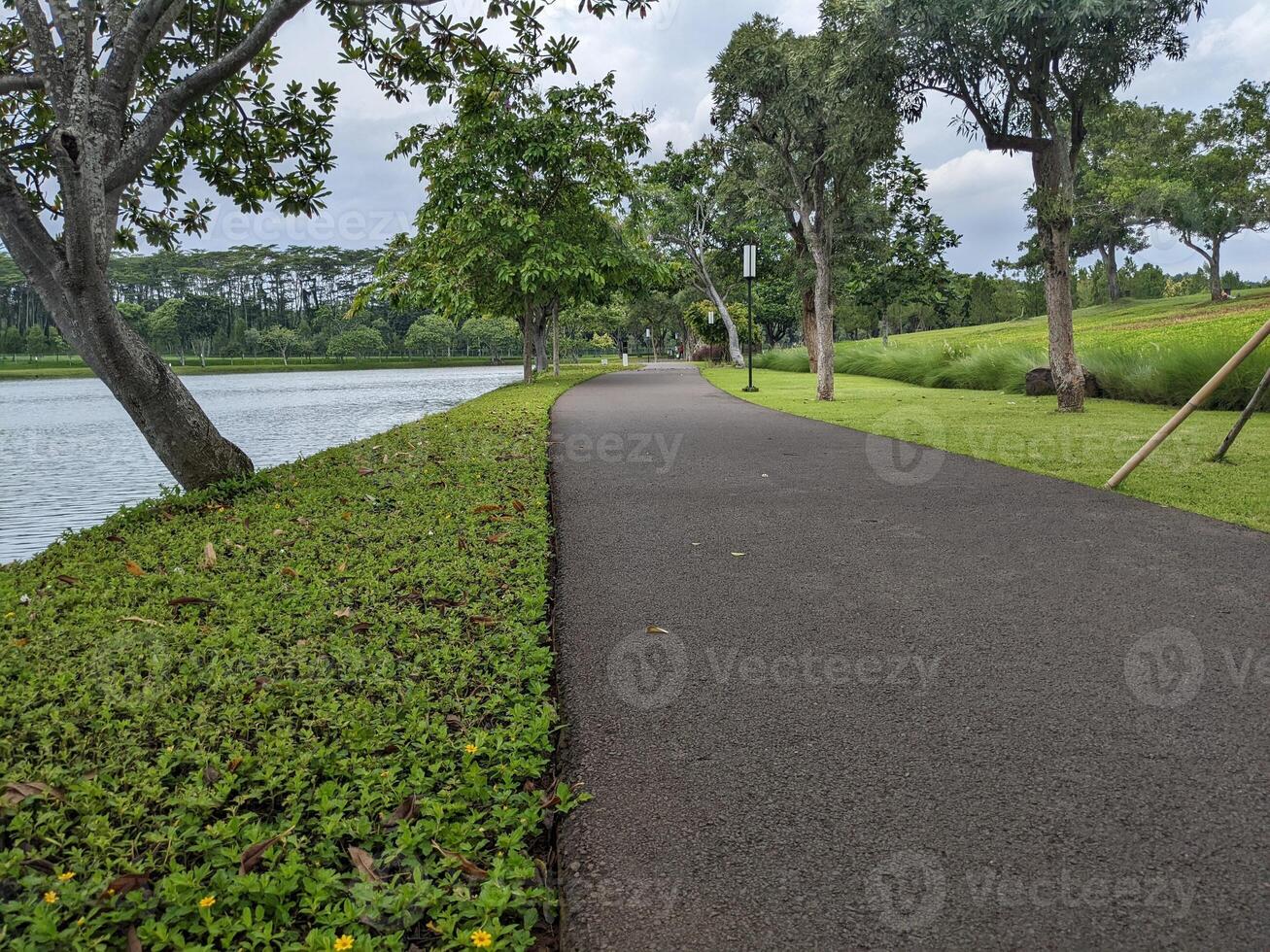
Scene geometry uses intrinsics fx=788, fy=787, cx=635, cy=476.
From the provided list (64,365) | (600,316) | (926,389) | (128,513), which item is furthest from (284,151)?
(64,365)

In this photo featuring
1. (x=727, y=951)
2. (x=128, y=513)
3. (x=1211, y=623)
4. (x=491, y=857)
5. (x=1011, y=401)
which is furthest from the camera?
(x=1011, y=401)

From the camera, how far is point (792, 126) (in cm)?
1650

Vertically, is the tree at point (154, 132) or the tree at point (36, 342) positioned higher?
the tree at point (36, 342)

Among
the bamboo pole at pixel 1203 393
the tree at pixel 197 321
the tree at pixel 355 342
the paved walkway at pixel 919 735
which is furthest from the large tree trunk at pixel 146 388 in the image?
the tree at pixel 355 342

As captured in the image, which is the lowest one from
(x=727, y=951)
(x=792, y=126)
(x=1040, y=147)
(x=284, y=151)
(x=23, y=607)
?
(x=727, y=951)

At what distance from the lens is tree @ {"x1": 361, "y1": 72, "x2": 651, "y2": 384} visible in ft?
77.6

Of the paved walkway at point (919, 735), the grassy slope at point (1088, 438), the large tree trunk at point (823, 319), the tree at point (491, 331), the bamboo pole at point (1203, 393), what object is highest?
the tree at point (491, 331)

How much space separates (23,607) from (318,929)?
302cm

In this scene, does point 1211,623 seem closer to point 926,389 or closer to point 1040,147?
point 1040,147

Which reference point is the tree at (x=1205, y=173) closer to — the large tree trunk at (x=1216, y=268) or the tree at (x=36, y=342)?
the large tree trunk at (x=1216, y=268)

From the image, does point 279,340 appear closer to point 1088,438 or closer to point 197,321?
point 197,321

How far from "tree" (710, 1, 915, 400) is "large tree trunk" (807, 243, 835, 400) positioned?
2 cm

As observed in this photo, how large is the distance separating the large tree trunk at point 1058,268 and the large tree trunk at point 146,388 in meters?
12.1

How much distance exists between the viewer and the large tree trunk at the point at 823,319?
16578 millimetres
